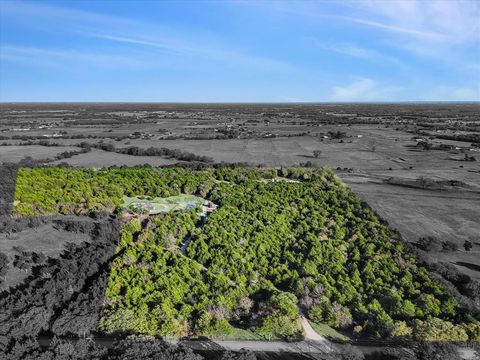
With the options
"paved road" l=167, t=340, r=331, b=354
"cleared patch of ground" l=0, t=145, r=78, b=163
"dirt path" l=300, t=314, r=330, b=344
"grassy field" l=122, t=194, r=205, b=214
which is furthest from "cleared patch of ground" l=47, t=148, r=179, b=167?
"paved road" l=167, t=340, r=331, b=354

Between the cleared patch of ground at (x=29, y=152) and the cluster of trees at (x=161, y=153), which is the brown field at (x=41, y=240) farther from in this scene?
the cleared patch of ground at (x=29, y=152)

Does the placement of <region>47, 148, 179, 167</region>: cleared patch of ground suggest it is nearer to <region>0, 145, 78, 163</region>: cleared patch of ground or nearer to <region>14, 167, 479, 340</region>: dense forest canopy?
<region>0, 145, 78, 163</region>: cleared patch of ground

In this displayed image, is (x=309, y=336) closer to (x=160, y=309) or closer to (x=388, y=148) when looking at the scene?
(x=160, y=309)

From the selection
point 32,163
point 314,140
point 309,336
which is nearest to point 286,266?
point 309,336

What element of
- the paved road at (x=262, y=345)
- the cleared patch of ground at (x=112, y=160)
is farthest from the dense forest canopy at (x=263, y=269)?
the cleared patch of ground at (x=112, y=160)

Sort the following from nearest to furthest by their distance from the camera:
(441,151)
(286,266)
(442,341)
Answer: (442,341)
(286,266)
(441,151)

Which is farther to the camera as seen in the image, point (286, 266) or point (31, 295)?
point (286, 266)

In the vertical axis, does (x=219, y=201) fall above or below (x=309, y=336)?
above
